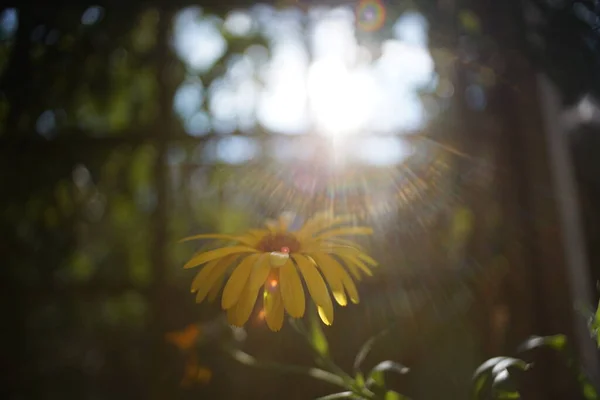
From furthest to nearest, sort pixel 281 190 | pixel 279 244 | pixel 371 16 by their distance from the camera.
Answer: pixel 281 190 → pixel 371 16 → pixel 279 244

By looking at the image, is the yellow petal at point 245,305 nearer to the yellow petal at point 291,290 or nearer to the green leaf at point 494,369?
the yellow petal at point 291,290

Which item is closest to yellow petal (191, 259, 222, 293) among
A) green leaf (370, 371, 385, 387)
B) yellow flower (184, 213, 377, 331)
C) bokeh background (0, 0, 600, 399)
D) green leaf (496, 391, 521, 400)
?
yellow flower (184, 213, 377, 331)

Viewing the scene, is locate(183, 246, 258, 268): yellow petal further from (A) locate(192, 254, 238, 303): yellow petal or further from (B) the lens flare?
(B) the lens flare

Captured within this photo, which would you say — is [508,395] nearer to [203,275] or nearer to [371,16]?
[203,275]

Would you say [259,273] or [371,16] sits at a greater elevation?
[371,16]

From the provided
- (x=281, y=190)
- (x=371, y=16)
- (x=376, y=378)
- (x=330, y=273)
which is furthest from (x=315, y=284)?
(x=281, y=190)

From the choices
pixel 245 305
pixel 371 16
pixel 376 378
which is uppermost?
pixel 371 16
